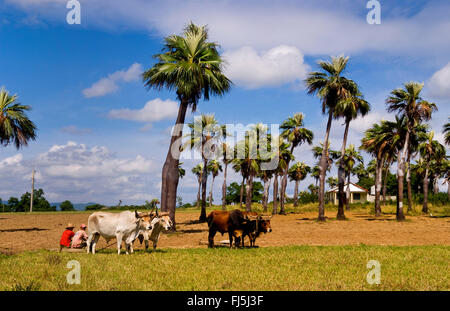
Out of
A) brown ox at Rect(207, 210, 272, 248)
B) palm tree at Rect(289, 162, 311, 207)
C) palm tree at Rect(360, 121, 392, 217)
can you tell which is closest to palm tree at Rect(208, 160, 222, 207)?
palm tree at Rect(289, 162, 311, 207)

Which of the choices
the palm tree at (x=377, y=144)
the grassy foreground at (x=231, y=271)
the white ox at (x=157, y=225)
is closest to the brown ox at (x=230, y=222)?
the grassy foreground at (x=231, y=271)

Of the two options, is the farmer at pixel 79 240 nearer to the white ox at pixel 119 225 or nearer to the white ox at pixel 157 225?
the white ox at pixel 119 225

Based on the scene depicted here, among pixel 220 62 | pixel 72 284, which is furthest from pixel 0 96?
pixel 72 284

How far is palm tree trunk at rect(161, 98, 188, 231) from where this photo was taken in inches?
1147

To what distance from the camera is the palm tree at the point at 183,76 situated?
28.4 meters

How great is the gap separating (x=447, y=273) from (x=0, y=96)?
102 feet

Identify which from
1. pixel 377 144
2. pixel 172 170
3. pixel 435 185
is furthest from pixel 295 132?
pixel 435 185

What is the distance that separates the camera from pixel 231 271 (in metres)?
11.3

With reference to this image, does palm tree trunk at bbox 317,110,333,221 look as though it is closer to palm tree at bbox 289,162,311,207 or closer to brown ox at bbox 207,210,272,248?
brown ox at bbox 207,210,272,248

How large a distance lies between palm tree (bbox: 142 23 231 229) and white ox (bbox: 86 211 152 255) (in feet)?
47.3

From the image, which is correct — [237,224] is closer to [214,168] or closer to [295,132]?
[295,132]

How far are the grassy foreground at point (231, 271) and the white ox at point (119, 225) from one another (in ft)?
2.40
